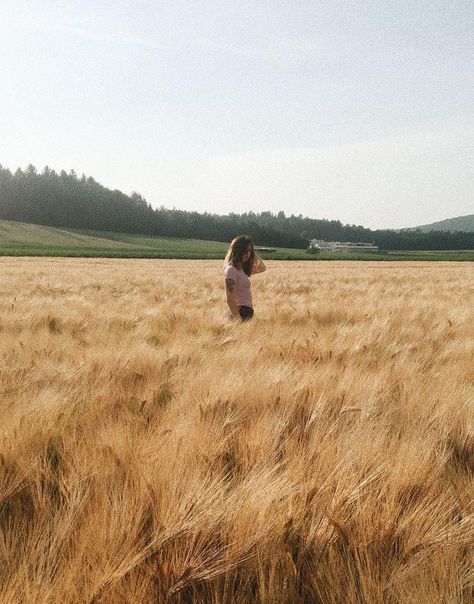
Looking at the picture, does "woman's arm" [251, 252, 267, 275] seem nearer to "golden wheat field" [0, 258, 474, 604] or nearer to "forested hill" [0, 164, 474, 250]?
"golden wheat field" [0, 258, 474, 604]

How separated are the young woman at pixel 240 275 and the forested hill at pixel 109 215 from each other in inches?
4147

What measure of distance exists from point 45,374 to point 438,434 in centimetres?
192

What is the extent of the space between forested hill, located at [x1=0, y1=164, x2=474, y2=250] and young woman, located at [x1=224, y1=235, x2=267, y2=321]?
105 meters

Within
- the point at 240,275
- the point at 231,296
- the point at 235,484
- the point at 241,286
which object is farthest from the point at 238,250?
the point at 235,484

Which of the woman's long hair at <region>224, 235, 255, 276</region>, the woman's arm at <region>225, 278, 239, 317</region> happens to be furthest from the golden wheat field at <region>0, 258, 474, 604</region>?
the woman's long hair at <region>224, 235, 255, 276</region>

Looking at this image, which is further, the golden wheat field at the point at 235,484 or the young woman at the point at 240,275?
the young woman at the point at 240,275

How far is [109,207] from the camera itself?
109750 millimetres

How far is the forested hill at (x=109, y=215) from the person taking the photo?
102625 mm

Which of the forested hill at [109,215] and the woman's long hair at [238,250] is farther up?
the forested hill at [109,215]

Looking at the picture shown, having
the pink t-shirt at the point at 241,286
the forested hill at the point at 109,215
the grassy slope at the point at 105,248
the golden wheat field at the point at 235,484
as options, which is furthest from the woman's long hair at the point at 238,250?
the forested hill at the point at 109,215

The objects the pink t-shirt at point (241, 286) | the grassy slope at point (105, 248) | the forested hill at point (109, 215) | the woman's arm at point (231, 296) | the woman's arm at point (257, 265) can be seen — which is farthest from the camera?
the forested hill at point (109, 215)

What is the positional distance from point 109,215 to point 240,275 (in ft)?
360

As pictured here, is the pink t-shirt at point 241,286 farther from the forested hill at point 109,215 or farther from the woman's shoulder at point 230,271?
the forested hill at point 109,215

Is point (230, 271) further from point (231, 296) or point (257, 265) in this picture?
point (257, 265)
